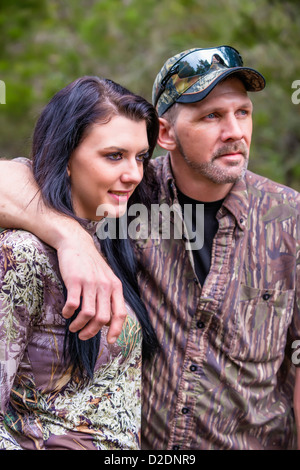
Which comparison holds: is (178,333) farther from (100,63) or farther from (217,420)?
(100,63)

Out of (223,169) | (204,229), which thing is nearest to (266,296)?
(204,229)

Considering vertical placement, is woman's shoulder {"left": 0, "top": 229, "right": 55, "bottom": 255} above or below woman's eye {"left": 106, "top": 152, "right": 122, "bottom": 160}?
below

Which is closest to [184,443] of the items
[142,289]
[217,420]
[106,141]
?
[217,420]

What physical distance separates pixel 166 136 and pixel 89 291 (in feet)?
3.87

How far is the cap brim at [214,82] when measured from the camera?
252 centimetres

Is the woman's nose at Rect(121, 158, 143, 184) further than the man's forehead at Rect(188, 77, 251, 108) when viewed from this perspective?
No

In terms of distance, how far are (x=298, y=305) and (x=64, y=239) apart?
3.89 ft

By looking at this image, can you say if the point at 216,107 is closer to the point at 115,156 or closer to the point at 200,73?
the point at 200,73

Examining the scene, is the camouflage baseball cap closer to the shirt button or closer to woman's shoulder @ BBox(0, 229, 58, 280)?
the shirt button

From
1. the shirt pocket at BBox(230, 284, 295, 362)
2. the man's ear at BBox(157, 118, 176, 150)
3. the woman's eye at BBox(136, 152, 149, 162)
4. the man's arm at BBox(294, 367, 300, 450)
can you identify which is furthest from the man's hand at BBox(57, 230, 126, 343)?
the man's arm at BBox(294, 367, 300, 450)

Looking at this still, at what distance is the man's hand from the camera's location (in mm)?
1803

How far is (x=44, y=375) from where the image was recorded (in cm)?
201

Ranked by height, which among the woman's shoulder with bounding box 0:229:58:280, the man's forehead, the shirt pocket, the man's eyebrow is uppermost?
the man's forehead

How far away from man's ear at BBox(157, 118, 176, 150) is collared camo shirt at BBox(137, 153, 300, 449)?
358 millimetres
